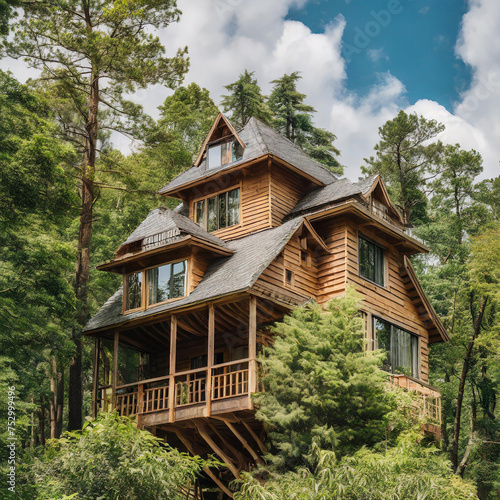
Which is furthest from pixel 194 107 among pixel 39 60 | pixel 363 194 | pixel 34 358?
pixel 34 358

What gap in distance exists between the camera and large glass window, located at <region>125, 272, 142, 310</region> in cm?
2355

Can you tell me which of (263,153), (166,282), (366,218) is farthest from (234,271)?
(263,153)

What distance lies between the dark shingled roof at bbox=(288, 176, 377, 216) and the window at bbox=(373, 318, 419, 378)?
4316 mm

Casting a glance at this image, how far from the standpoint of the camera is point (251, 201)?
25922 millimetres

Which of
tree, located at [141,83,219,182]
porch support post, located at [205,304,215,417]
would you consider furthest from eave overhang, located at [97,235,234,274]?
tree, located at [141,83,219,182]

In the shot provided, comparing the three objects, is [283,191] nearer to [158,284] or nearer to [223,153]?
[223,153]

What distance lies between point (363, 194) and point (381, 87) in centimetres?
625

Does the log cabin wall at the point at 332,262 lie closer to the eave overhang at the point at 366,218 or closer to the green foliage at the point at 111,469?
the eave overhang at the point at 366,218

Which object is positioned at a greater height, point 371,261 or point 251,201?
point 251,201

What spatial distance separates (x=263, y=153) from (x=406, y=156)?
78.6 ft

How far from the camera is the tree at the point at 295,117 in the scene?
48.0 metres

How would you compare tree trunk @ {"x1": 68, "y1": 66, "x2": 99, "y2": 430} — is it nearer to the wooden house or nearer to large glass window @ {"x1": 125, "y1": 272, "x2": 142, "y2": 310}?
the wooden house

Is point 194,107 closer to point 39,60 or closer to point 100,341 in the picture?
point 39,60

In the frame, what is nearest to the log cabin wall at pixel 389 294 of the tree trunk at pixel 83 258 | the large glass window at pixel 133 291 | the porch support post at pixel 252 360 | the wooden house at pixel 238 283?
the wooden house at pixel 238 283
